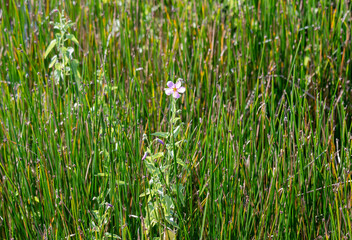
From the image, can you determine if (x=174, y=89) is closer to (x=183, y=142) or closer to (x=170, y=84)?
(x=170, y=84)

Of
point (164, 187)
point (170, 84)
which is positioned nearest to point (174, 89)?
point (170, 84)

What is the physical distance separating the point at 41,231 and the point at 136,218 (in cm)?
37

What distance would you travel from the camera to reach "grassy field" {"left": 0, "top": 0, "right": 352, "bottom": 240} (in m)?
1.56

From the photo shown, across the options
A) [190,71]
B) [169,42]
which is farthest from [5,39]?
[190,71]

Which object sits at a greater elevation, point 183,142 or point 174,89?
point 174,89

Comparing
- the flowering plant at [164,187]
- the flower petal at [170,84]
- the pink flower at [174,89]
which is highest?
the flower petal at [170,84]

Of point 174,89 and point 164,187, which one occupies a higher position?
point 174,89

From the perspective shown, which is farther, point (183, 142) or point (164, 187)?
point (183, 142)

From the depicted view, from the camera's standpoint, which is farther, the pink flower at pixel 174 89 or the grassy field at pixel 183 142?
the grassy field at pixel 183 142

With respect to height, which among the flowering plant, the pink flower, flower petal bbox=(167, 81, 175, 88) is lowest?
the flowering plant

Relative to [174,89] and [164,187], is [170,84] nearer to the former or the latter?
[174,89]

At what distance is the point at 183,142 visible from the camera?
6.01 ft

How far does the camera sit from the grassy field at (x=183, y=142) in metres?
1.56

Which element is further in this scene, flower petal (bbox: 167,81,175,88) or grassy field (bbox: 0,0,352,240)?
grassy field (bbox: 0,0,352,240)
